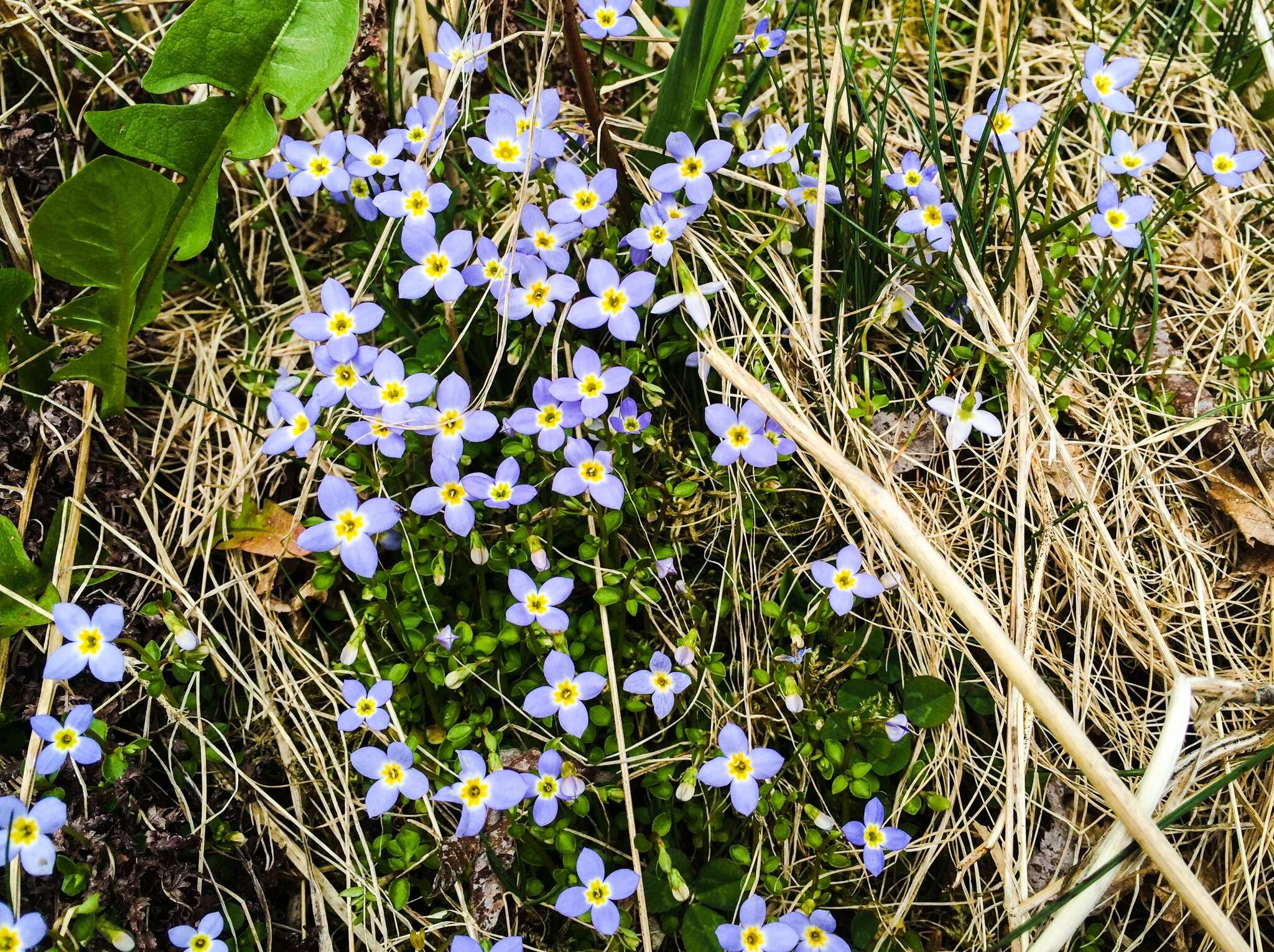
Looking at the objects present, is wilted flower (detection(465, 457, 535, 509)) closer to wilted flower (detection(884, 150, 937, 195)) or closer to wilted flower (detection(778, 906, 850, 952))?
wilted flower (detection(778, 906, 850, 952))

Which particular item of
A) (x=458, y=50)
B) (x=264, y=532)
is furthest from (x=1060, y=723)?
(x=458, y=50)

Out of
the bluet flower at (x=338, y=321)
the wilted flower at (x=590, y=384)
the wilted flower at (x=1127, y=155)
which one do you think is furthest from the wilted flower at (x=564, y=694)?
the wilted flower at (x=1127, y=155)

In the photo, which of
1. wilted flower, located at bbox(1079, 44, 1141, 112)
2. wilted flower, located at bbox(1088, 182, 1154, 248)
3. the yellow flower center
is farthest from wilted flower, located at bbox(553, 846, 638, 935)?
wilted flower, located at bbox(1079, 44, 1141, 112)

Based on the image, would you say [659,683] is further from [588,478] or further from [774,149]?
[774,149]

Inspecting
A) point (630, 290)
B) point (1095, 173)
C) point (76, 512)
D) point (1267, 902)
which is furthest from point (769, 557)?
point (76, 512)

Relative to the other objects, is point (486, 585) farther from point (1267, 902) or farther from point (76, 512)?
point (1267, 902)

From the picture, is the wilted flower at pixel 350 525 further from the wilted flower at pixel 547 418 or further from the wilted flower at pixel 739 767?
the wilted flower at pixel 739 767
